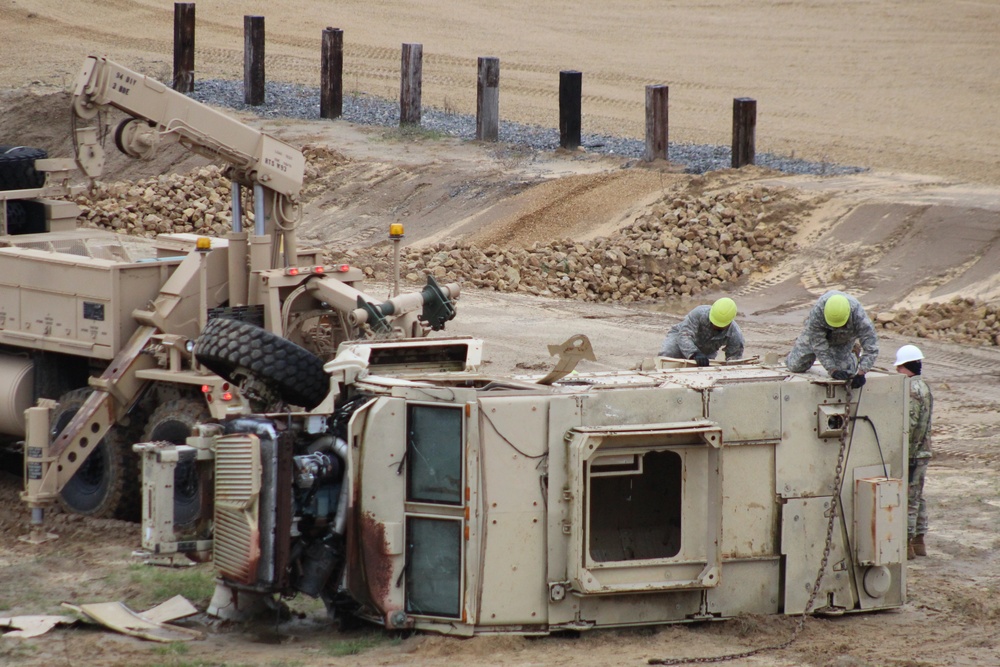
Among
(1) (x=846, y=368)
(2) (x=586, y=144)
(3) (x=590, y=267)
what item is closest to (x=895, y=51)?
(2) (x=586, y=144)

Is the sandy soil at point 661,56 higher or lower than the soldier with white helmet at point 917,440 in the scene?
higher

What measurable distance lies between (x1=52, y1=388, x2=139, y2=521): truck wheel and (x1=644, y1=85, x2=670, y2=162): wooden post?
12.0 m

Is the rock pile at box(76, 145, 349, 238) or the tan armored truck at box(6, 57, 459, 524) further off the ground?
the rock pile at box(76, 145, 349, 238)

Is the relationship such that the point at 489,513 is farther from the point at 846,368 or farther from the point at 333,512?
the point at 846,368

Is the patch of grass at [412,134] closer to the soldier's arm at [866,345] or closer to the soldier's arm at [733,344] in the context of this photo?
the soldier's arm at [733,344]

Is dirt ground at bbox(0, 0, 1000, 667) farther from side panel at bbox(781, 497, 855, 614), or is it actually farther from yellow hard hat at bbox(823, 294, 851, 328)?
yellow hard hat at bbox(823, 294, 851, 328)

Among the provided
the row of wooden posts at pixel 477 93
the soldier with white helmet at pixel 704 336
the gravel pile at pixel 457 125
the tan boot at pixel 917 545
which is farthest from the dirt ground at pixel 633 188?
the soldier with white helmet at pixel 704 336

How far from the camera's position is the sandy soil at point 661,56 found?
27172mm

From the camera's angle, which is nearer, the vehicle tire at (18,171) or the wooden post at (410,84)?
the vehicle tire at (18,171)

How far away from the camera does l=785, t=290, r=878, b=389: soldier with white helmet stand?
8.98 metres

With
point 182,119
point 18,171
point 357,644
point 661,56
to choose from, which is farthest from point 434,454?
point 661,56

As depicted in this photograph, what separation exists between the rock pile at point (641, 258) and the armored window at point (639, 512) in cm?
942

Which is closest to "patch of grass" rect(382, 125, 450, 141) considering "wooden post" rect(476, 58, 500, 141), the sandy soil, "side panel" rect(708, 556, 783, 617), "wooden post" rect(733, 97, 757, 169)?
"wooden post" rect(476, 58, 500, 141)

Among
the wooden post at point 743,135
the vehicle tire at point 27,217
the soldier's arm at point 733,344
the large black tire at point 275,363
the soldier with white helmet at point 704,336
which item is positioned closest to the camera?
the large black tire at point 275,363
